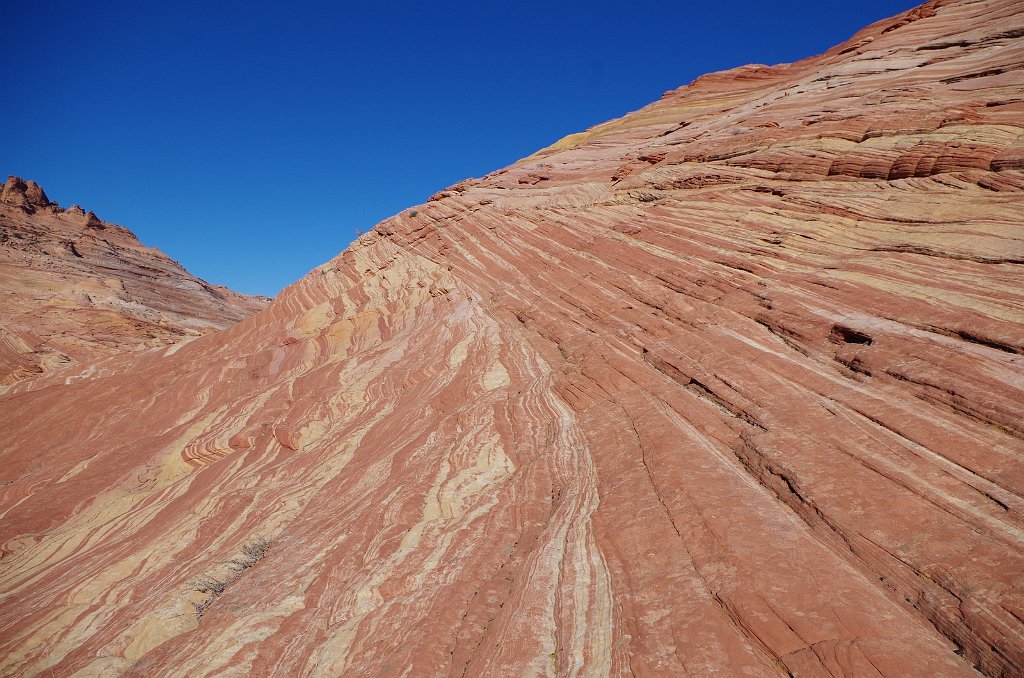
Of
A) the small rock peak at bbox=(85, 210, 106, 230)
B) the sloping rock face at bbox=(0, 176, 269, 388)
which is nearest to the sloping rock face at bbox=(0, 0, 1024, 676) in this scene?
the sloping rock face at bbox=(0, 176, 269, 388)

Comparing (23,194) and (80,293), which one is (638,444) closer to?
(80,293)

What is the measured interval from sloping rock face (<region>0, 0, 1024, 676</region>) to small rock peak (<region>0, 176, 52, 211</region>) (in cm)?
4856

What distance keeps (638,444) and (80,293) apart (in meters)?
51.5

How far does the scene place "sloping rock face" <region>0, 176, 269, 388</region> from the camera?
1516 inches

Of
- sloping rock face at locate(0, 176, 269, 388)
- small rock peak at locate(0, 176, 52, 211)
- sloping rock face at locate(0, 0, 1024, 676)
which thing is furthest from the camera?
small rock peak at locate(0, 176, 52, 211)

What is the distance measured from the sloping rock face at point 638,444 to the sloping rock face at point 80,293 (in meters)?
16.2

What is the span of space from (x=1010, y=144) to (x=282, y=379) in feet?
81.6

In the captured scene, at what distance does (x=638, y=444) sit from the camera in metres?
11.4

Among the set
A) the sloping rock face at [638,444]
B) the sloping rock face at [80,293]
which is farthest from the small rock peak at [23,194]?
the sloping rock face at [638,444]

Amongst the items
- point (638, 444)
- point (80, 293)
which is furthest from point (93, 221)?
point (638, 444)

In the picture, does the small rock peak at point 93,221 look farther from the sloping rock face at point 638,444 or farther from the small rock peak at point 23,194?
the sloping rock face at point 638,444

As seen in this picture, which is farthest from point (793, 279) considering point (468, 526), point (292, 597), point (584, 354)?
point (292, 597)

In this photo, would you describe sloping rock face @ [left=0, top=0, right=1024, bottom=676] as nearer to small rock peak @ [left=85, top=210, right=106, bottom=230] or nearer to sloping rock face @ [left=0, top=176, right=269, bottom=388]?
sloping rock face @ [left=0, top=176, right=269, bottom=388]

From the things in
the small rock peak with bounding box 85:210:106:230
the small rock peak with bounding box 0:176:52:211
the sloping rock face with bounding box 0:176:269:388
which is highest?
the small rock peak with bounding box 0:176:52:211
